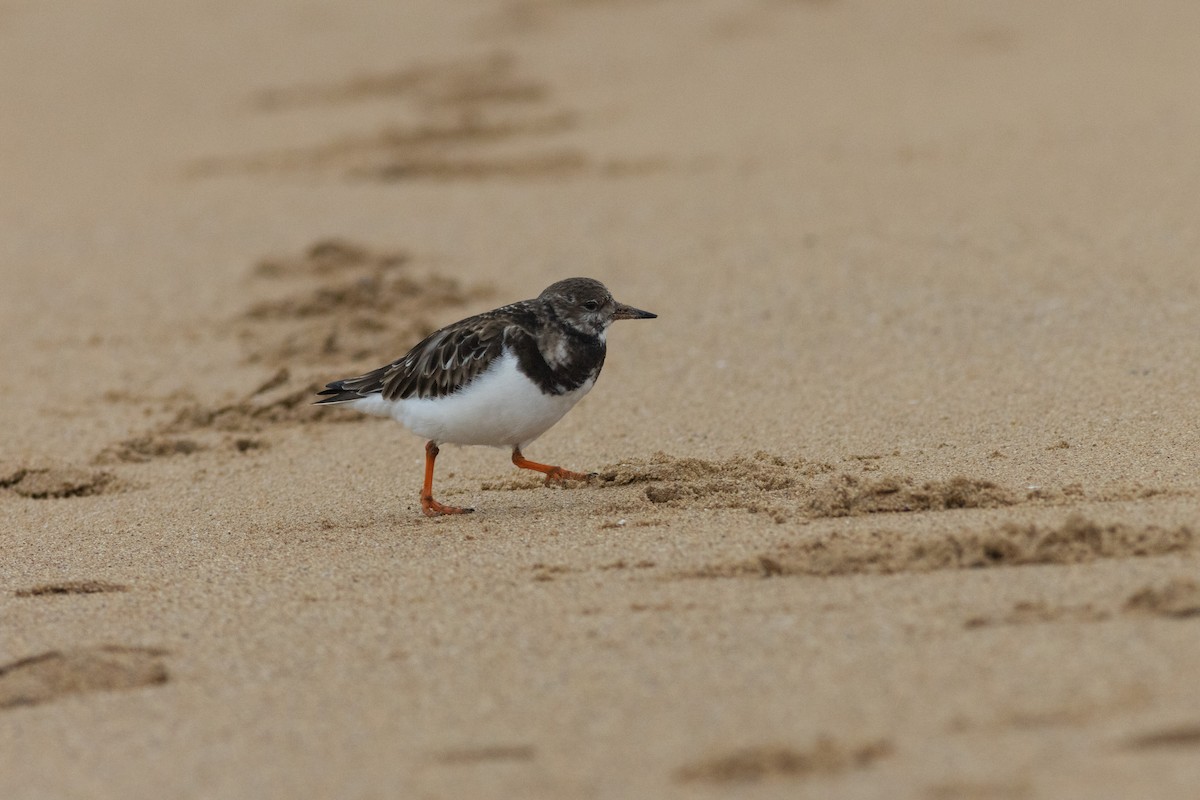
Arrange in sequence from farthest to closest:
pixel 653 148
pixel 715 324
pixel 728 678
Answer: pixel 653 148
pixel 715 324
pixel 728 678

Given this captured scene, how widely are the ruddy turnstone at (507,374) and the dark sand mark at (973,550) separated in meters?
1.15

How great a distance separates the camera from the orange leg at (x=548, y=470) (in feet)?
16.7

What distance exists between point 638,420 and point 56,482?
222 centimetres

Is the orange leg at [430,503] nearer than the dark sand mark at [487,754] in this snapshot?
No

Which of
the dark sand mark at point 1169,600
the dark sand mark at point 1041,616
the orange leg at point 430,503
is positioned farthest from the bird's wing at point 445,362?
the dark sand mark at point 1169,600

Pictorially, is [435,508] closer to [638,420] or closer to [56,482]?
[638,420]

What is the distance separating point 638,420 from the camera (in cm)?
587

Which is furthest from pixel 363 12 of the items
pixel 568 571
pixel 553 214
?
pixel 568 571

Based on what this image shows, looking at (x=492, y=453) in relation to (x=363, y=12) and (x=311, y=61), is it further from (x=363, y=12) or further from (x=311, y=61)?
(x=363, y=12)

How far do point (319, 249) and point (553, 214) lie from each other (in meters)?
1.40

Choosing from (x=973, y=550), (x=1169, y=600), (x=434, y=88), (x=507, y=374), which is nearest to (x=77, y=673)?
(x=507, y=374)

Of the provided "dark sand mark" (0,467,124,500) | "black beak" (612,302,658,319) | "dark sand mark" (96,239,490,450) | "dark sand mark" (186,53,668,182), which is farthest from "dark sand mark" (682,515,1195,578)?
"dark sand mark" (186,53,668,182)

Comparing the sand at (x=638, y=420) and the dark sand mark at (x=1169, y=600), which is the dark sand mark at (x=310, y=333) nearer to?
the sand at (x=638, y=420)

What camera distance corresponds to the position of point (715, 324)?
681cm
